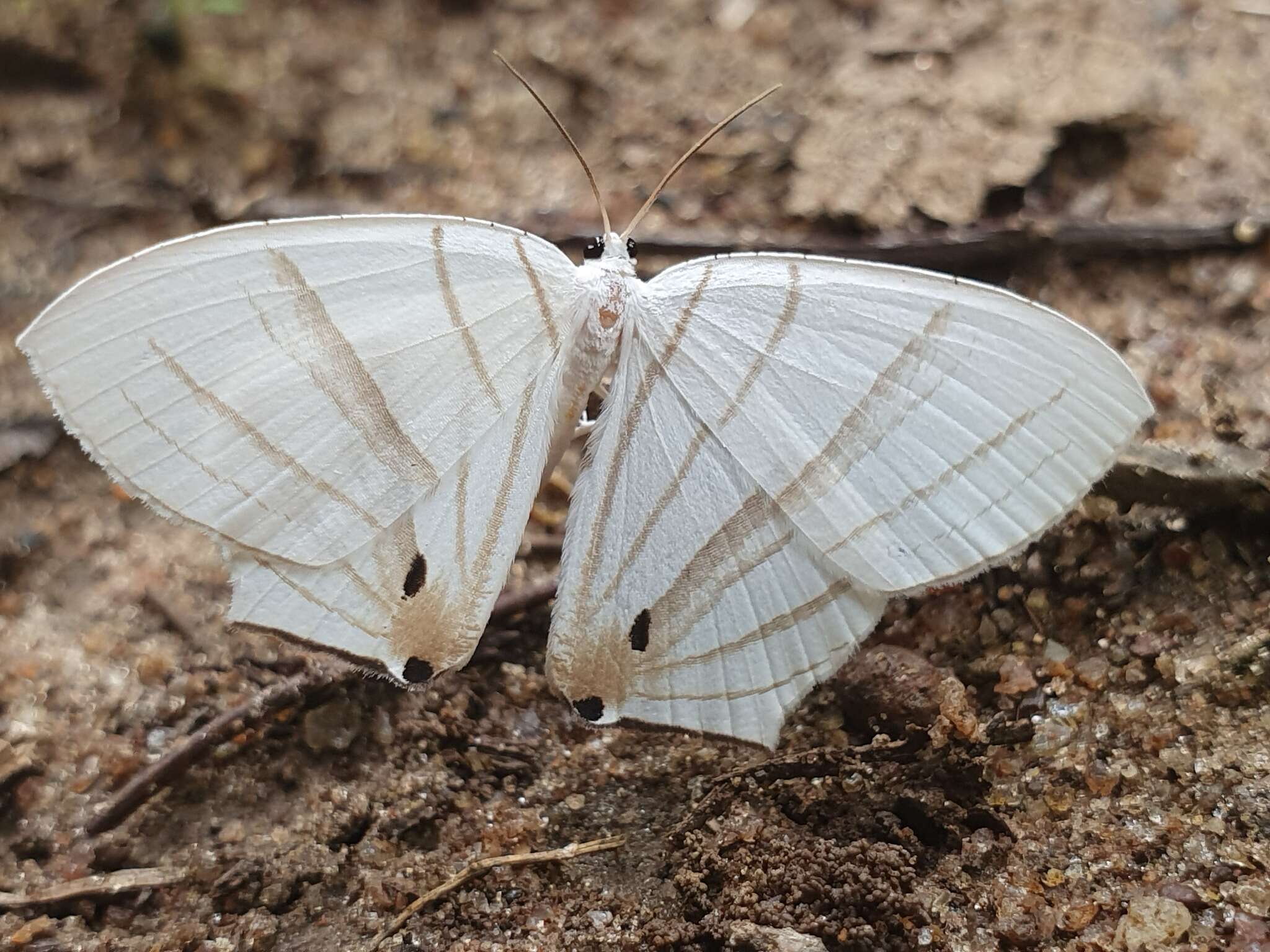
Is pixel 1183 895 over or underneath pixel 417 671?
underneath

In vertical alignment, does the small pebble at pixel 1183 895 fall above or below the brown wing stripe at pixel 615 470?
below

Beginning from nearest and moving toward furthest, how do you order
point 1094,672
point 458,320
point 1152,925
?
1. point 1152,925
2. point 458,320
3. point 1094,672

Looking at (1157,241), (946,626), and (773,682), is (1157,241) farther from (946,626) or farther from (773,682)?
(773,682)

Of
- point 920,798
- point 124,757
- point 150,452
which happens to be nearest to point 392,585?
point 150,452

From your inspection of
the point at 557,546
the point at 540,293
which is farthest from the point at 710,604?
the point at 557,546

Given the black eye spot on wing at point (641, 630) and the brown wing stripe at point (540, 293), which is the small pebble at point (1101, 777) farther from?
the brown wing stripe at point (540, 293)

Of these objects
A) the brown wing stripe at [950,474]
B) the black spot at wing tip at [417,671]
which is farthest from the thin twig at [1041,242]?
the black spot at wing tip at [417,671]

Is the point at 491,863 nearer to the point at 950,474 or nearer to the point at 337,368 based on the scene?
the point at 337,368
